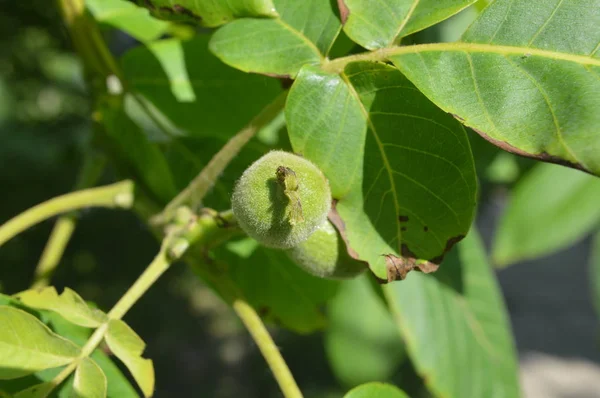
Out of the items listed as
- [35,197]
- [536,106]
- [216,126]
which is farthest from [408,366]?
[35,197]

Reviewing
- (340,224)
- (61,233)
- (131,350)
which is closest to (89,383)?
(131,350)

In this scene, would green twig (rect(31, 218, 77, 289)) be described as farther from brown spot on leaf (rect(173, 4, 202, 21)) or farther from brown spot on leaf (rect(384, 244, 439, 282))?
brown spot on leaf (rect(384, 244, 439, 282))

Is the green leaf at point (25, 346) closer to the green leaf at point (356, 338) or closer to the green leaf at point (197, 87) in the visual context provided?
the green leaf at point (197, 87)

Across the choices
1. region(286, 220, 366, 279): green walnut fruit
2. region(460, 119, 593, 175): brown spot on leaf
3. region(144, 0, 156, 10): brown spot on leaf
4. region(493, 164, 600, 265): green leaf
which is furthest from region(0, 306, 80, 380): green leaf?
region(493, 164, 600, 265): green leaf

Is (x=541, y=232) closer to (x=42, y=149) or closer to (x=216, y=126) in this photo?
(x=216, y=126)

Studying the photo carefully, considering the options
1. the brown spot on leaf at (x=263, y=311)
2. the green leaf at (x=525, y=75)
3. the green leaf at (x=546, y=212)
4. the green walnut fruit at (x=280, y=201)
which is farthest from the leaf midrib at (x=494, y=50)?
the green leaf at (x=546, y=212)

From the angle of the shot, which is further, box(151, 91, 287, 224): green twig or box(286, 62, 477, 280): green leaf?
box(151, 91, 287, 224): green twig
